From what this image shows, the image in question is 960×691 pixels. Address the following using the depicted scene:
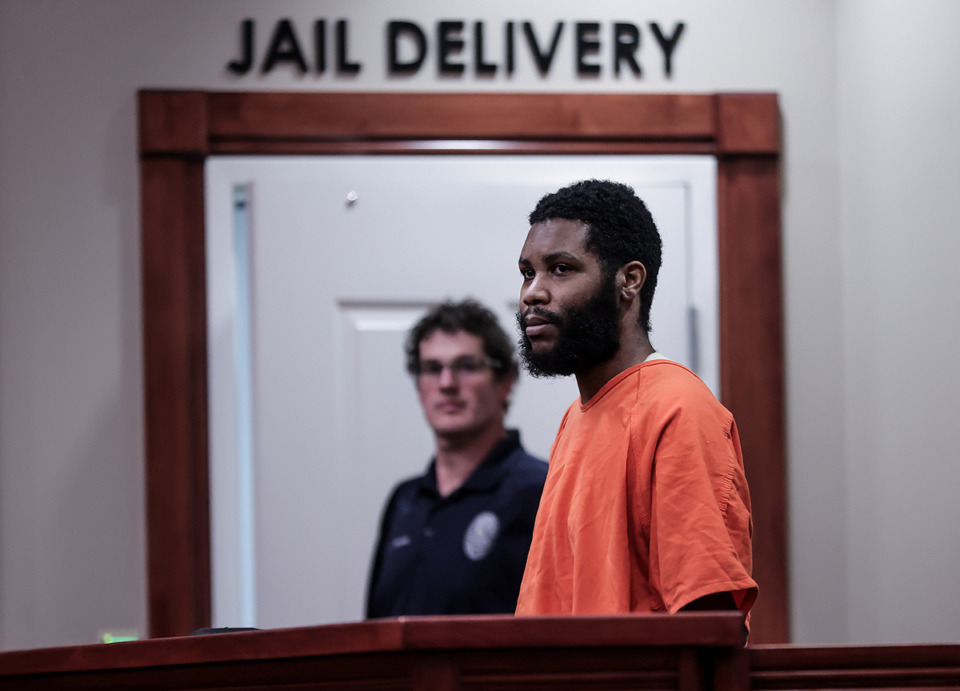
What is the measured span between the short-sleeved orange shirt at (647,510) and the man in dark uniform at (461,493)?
30.4 inches

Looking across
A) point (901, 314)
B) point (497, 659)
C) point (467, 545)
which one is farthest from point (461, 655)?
point (901, 314)

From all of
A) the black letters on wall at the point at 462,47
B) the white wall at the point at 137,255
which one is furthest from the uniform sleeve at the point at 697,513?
the black letters on wall at the point at 462,47

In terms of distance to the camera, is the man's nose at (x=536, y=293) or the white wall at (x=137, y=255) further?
the white wall at (x=137, y=255)

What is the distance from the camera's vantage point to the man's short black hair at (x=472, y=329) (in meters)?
2.15

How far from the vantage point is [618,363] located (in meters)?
1.21

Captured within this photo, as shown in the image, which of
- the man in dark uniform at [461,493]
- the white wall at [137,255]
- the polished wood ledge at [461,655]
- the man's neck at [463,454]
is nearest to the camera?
the polished wood ledge at [461,655]

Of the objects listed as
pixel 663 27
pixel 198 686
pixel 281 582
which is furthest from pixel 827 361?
pixel 198 686

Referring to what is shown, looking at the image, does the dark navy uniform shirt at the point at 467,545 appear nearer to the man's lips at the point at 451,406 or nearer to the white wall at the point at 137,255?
the man's lips at the point at 451,406

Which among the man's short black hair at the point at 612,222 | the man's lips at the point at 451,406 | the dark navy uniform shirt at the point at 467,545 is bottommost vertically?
the dark navy uniform shirt at the point at 467,545

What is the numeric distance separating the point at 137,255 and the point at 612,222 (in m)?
1.46

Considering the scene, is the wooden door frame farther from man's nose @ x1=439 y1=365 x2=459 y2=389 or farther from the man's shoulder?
the man's shoulder

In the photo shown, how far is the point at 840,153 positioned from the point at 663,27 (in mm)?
514

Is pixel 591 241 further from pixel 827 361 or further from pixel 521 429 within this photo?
pixel 827 361

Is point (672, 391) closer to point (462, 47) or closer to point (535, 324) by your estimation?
point (535, 324)
